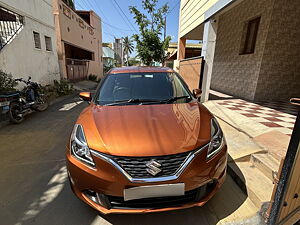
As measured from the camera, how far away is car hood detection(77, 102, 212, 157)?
1425mm

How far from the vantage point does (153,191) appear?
1354 millimetres

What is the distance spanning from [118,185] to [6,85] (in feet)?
19.4

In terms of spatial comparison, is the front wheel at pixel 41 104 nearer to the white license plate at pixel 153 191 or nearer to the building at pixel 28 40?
the building at pixel 28 40

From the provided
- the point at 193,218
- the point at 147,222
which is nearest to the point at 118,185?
the point at 147,222

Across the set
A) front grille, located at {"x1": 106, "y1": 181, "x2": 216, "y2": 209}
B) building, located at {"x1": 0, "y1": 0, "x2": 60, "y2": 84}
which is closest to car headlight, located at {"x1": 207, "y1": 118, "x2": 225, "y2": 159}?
front grille, located at {"x1": 106, "y1": 181, "x2": 216, "y2": 209}

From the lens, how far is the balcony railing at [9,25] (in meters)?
6.15

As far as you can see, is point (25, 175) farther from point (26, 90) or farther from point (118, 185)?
point (26, 90)

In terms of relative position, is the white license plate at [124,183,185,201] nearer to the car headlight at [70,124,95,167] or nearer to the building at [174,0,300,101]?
the car headlight at [70,124,95,167]

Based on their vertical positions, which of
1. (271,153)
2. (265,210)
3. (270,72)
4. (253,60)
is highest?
(253,60)

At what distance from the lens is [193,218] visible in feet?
5.55

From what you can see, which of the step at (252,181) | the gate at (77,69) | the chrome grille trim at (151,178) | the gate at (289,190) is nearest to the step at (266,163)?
the step at (252,181)

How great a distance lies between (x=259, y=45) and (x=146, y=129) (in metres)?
6.02

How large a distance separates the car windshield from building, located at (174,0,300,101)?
3210mm

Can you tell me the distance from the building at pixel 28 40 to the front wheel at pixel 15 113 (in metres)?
2.13
